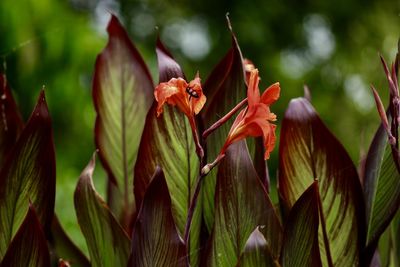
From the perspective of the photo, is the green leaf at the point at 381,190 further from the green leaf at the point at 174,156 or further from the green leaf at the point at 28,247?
the green leaf at the point at 28,247

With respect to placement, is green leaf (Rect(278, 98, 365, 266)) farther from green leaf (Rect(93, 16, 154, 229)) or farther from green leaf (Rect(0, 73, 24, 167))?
green leaf (Rect(0, 73, 24, 167))

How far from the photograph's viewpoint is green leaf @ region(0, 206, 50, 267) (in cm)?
91

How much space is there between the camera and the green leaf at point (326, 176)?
99 cm

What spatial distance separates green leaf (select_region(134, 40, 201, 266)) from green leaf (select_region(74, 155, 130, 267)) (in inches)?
2.7

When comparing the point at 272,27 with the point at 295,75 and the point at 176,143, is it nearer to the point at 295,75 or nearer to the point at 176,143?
the point at 295,75

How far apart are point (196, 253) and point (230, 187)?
0.12m

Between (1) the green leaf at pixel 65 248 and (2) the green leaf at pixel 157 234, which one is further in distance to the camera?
(1) the green leaf at pixel 65 248

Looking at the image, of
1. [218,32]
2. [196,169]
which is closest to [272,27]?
Answer: [218,32]

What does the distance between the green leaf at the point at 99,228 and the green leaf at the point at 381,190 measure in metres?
0.33

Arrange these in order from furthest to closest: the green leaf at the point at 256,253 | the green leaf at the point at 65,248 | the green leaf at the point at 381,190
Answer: the green leaf at the point at 65,248 → the green leaf at the point at 381,190 → the green leaf at the point at 256,253

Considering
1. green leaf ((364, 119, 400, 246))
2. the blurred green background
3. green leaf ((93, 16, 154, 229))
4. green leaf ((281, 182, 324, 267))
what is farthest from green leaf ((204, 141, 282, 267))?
the blurred green background

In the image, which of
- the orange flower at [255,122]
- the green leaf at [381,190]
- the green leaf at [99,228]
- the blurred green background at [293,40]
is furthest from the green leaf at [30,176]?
the blurred green background at [293,40]

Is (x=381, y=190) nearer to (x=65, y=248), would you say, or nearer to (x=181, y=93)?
(x=181, y=93)

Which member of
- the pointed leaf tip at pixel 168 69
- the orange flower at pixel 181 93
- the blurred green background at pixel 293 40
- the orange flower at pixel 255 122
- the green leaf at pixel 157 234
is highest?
the blurred green background at pixel 293 40
